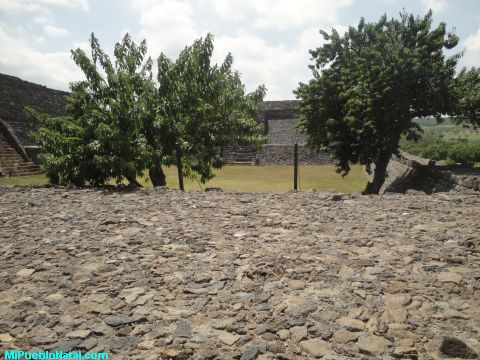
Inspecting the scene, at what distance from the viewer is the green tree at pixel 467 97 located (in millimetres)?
14180

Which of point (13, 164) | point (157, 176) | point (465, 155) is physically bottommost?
point (157, 176)

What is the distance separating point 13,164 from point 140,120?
13.7 m

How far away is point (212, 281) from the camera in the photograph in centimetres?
418

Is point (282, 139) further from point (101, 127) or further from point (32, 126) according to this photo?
point (101, 127)

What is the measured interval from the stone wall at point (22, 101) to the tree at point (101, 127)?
1424 cm

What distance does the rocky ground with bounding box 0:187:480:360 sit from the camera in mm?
3018

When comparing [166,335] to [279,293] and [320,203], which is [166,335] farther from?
[320,203]

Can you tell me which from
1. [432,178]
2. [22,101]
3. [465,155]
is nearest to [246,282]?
[432,178]

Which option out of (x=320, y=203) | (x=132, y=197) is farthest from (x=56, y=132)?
(x=320, y=203)

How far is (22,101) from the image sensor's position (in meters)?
26.5

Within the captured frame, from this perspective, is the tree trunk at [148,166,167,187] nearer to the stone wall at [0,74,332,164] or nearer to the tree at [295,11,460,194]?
the tree at [295,11,460,194]

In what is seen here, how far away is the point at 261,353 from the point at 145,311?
1.38 metres

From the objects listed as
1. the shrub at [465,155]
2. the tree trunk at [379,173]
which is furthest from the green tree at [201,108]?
the shrub at [465,155]

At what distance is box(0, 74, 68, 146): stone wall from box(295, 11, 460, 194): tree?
19.6m
